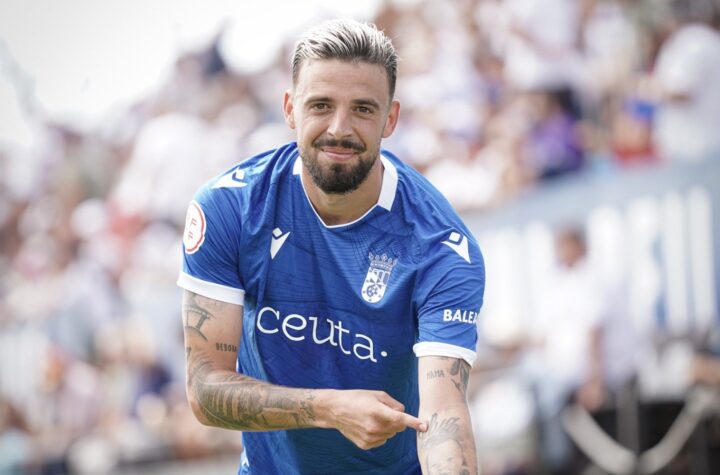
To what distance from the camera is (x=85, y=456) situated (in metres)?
13.6

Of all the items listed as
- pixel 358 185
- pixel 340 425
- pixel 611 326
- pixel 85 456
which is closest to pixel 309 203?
pixel 358 185

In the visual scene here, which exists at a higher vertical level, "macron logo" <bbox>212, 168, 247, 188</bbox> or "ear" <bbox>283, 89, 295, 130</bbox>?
"ear" <bbox>283, 89, 295, 130</bbox>

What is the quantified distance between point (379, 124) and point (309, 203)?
484 millimetres

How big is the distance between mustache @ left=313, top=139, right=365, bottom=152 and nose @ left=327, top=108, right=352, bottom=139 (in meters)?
0.03

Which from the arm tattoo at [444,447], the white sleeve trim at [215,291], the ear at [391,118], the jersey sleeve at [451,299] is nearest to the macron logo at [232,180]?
the white sleeve trim at [215,291]

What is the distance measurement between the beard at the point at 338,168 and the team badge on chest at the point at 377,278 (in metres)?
0.32

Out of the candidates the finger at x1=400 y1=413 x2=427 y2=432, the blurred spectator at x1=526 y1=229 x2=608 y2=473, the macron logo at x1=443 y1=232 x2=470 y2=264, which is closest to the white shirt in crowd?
the blurred spectator at x1=526 y1=229 x2=608 y2=473

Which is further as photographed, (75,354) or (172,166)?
(75,354)

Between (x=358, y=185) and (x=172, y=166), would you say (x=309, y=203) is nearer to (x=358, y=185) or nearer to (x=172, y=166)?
(x=358, y=185)

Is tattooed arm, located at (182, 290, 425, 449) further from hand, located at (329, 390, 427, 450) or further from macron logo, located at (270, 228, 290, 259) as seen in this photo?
macron logo, located at (270, 228, 290, 259)

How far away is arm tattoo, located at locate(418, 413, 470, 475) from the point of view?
4.02 meters

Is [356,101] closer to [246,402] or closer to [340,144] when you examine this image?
[340,144]

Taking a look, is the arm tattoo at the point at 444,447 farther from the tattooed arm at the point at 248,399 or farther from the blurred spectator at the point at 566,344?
the blurred spectator at the point at 566,344

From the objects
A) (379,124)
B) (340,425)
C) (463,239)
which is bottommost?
(340,425)
